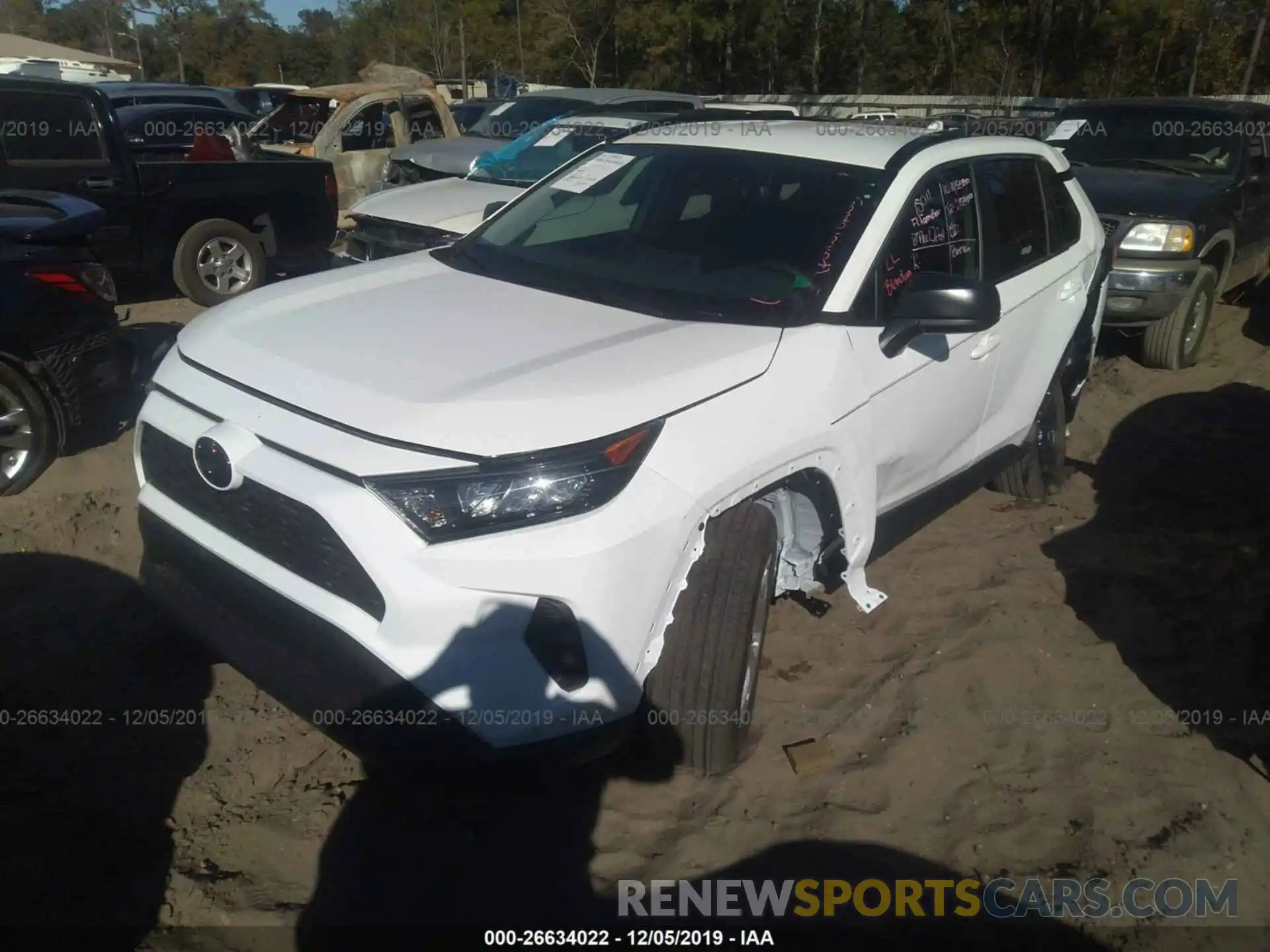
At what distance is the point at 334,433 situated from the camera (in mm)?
2414

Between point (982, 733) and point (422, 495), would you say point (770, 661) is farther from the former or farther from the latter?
point (422, 495)

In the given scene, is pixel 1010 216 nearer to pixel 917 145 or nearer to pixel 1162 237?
pixel 917 145

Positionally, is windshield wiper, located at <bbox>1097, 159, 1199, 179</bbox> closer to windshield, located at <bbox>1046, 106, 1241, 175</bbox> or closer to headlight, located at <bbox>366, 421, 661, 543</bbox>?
windshield, located at <bbox>1046, 106, 1241, 175</bbox>

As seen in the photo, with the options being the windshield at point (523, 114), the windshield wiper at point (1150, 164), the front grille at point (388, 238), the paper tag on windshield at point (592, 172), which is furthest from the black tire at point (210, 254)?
the windshield wiper at point (1150, 164)

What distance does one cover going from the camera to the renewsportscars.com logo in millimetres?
2662

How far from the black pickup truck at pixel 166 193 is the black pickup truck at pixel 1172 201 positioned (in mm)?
6193

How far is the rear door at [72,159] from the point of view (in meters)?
6.75

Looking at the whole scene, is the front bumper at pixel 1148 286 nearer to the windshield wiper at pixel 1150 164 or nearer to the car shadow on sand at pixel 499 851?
the windshield wiper at pixel 1150 164

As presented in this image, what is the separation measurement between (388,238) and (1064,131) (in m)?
5.37

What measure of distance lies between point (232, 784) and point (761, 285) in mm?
2218

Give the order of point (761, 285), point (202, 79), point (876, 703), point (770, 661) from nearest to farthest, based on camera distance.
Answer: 1. point (761, 285)
2. point (876, 703)
3. point (770, 661)
4. point (202, 79)

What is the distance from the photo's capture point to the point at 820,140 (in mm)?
3693

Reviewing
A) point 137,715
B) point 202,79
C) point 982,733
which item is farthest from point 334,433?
point 202,79

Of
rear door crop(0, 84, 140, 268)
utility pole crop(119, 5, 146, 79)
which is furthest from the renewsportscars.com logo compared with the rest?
utility pole crop(119, 5, 146, 79)
